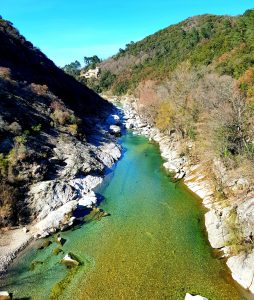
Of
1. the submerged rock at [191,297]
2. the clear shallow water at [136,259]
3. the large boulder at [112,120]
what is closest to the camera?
the submerged rock at [191,297]

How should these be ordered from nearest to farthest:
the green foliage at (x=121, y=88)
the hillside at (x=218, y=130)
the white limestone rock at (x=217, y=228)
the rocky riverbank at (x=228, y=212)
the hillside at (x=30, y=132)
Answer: the rocky riverbank at (x=228, y=212) → the white limestone rock at (x=217, y=228) → the hillside at (x=218, y=130) → the hillside at (x=30, y=132) → the green foliage at (x=121, y=88)

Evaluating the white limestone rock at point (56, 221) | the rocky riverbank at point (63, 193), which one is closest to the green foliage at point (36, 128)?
the rocky riverbank at point (63, 193)

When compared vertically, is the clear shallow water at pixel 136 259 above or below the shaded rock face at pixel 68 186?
below

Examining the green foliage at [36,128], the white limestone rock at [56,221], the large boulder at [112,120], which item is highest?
the green foliage at [36,128]

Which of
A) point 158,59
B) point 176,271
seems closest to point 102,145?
point 176,271

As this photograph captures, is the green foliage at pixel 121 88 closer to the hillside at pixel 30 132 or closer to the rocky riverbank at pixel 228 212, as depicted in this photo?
the hillside at pixel 30 132

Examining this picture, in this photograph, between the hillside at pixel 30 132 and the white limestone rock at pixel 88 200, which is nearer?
the hillside at pixel 30 132
